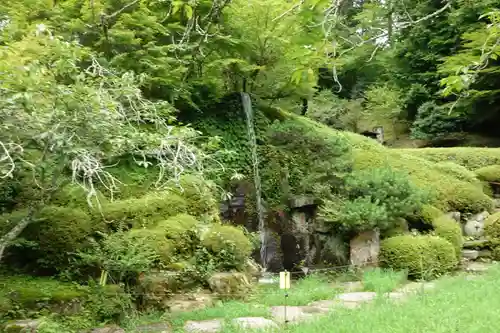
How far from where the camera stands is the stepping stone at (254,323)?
461 centimetres

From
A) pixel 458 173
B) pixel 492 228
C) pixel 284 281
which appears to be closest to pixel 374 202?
pixel 492 228

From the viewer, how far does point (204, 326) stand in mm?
5074

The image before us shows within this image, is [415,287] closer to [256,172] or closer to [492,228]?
[492,228]

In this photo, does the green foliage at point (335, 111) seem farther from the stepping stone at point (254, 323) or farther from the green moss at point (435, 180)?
the stepping stone at point (254, 323)

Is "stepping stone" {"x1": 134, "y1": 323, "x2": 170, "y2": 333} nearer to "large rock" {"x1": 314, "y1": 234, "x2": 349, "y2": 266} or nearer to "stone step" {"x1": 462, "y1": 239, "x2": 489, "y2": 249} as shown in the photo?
"large rock" {"x1": 314, "y1": 234, "x2": 349, "y2": 266}

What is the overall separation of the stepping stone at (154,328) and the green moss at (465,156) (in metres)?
9.98

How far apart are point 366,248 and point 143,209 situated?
3950mm

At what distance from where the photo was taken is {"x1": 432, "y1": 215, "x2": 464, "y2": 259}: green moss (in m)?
8.99

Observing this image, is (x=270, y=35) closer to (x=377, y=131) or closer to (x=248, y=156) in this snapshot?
(x=248, y=156)

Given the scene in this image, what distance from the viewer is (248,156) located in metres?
10.2

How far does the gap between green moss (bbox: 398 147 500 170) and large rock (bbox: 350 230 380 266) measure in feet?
18.6

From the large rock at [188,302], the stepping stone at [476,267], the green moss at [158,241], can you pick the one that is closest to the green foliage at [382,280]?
the stepping stone at [476,267]

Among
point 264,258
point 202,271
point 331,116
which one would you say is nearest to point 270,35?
point 264,258

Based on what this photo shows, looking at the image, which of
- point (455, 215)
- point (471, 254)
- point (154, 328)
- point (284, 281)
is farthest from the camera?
point (455, 215)
